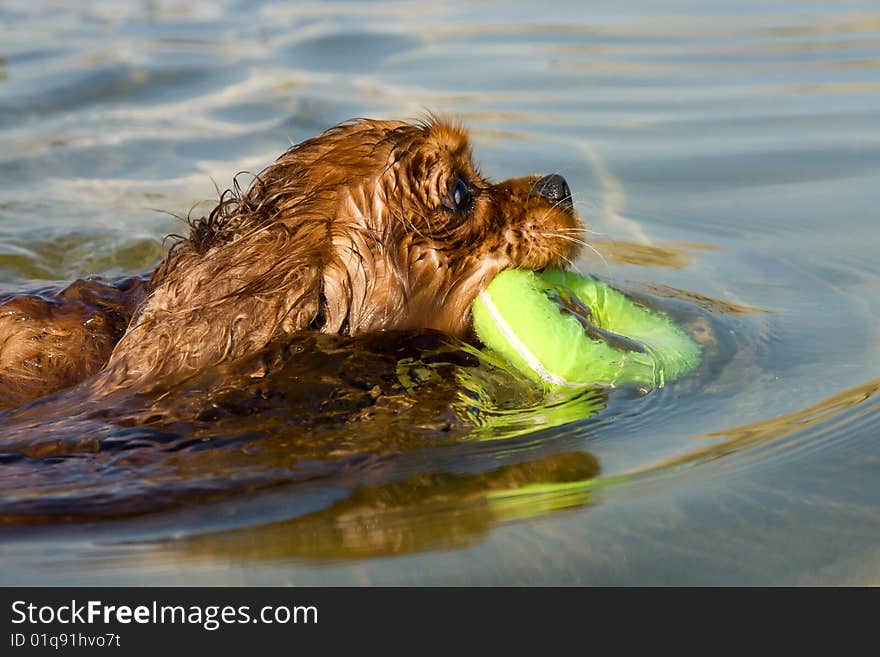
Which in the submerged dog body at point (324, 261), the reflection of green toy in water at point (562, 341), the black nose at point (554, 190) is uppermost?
the black nose at point (554, 190)

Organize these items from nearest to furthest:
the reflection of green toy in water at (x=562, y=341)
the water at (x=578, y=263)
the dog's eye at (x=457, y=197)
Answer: the water at (x=578, y=263), the reflection of green toy in water at (x=562, y=341), the dog's eye at (x=457, y=197)

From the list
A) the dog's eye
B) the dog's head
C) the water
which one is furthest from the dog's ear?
the dog's eye

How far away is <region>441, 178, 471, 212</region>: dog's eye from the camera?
6.29m

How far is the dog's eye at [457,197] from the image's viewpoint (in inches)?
248

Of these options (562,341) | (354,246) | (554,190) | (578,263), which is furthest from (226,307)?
(578,263)

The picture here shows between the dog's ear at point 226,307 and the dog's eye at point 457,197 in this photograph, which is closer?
the dog's ear at point 226,307

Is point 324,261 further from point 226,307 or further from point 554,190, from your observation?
point 554,190

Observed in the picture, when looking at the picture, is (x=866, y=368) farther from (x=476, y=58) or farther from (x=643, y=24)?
(x=643, y=24)

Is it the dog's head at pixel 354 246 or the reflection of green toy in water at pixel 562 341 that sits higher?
the dog's head at pixel 354 246

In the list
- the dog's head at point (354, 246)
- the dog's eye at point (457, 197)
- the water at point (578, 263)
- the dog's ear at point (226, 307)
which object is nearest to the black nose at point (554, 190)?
the dog's head at point (354, 246)

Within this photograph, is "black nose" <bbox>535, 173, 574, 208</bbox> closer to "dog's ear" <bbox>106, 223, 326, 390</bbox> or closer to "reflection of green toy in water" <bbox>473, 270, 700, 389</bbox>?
"reflection of green toy in water" <bbox>473, 270, 700, 389</bbox>

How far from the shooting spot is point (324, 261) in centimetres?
604

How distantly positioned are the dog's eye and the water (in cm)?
63

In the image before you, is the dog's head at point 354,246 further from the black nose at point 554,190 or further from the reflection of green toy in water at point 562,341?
the reflection of green toy in water at point 562,341
